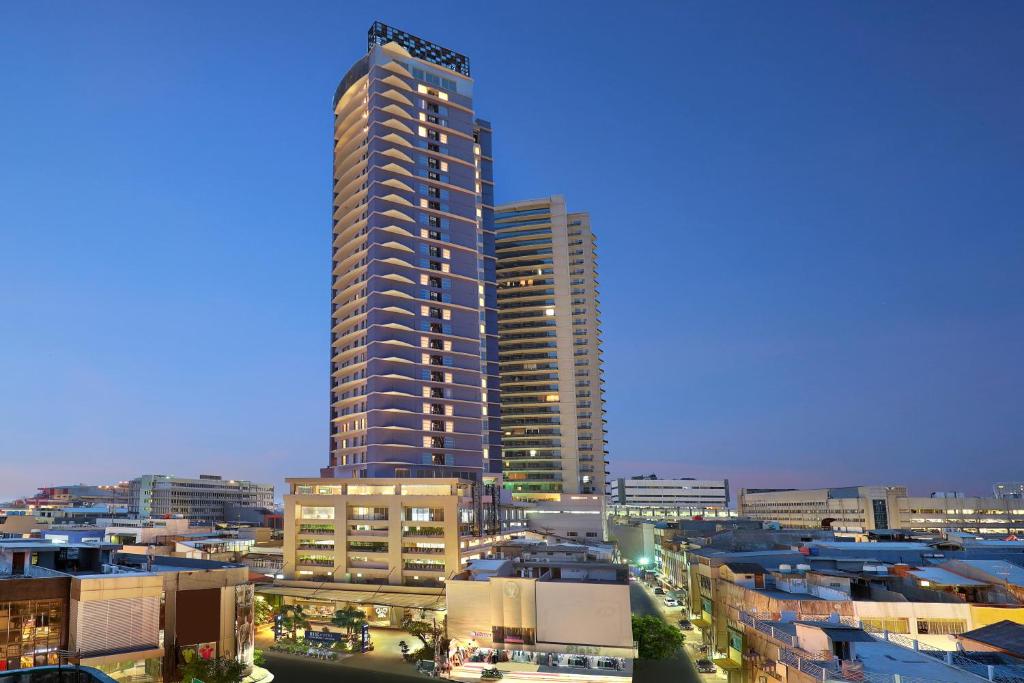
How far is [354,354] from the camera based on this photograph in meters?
133

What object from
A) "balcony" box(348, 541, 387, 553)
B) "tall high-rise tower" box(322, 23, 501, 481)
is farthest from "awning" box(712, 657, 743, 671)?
"tall high-rise tower" box(322, 23, 501, 481)

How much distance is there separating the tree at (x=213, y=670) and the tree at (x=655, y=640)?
36428 millimetres

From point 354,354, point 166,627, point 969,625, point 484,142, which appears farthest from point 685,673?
point 484,142

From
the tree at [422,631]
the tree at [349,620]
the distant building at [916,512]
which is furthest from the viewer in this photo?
the distant building at [916,512]

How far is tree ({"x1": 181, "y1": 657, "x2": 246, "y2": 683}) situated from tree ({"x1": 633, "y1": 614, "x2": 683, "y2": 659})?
36.4 m

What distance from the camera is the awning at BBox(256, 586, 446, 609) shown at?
302 feet

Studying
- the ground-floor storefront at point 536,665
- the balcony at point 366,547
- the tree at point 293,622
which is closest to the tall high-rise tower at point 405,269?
the balcony at point 366,547

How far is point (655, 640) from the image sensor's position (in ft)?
234

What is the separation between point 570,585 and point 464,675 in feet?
42.9

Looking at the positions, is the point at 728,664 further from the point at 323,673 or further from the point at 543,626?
the point at 323,673

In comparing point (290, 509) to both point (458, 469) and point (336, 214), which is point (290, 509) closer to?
point (458, 469)

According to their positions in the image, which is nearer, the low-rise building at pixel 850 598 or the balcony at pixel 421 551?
the low-rise building at pixel 850 598

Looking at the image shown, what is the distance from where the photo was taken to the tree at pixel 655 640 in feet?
234

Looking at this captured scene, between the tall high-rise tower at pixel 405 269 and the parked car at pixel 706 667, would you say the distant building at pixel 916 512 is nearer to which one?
the tall high-rise tower at pixel 405 269
